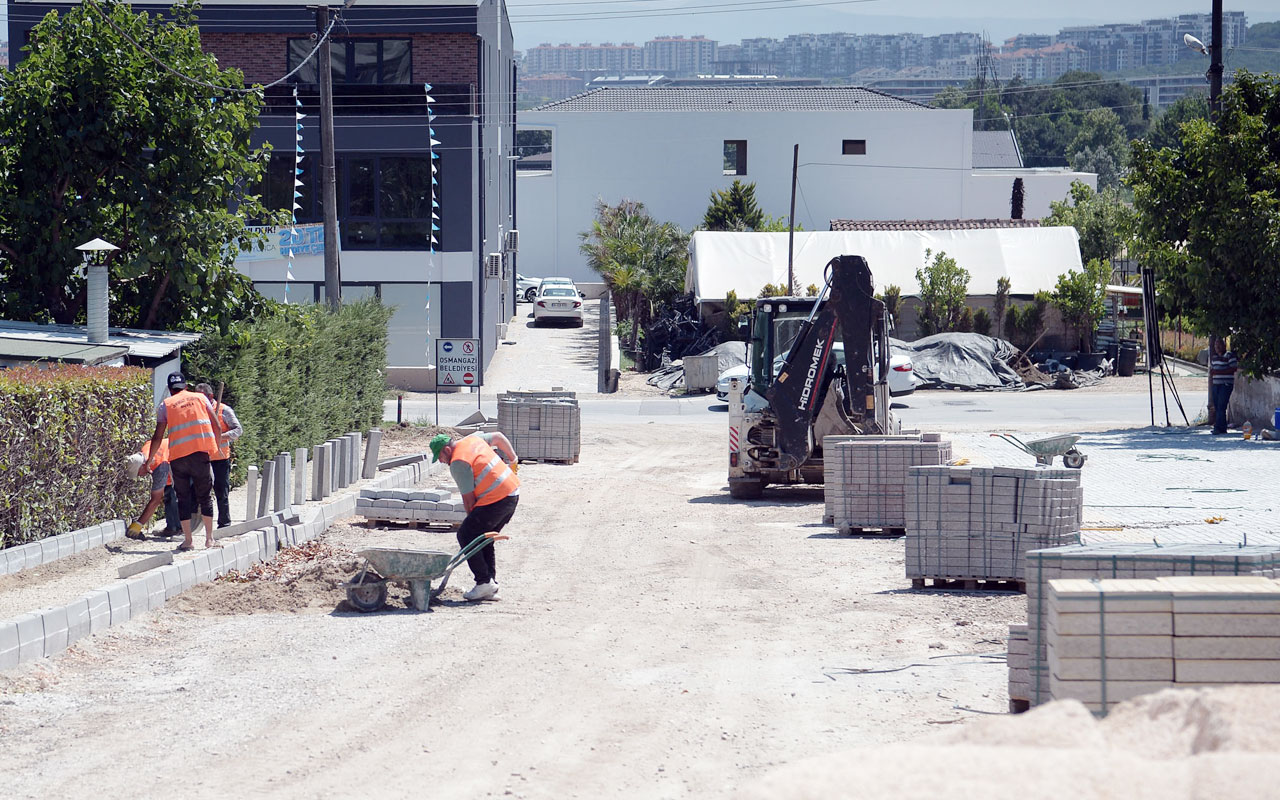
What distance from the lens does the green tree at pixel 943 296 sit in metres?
39.8

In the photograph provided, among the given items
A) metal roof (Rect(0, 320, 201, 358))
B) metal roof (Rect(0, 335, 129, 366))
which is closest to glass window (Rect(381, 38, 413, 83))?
metal roof (Rect(0, 320, 201, 358))

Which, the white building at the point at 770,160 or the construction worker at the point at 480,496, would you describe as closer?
the construction worker at the point at 480,496

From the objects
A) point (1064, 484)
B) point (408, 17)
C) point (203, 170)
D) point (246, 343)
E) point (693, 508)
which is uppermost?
point (408, 17)

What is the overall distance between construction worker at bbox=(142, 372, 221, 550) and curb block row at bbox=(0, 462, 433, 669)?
17.0 inches

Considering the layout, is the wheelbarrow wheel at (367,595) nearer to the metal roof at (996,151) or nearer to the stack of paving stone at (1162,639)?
the stack of paving stone at (1162,639)

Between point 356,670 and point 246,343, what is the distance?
8985mm

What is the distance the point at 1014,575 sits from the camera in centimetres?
1142

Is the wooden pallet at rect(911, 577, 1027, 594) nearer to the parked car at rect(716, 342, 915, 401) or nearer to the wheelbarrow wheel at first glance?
the wheelbarrow wheel

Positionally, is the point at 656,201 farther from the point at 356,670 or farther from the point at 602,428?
the point at 356,670

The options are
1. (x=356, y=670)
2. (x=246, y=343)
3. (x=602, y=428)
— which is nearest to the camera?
(x=356, y=670)

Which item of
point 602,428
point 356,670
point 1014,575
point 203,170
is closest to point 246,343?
point 203,170

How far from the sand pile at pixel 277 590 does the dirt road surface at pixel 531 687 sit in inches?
5.2

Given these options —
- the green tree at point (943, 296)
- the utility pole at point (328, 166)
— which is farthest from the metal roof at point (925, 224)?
the utility pole at point (328, 166)

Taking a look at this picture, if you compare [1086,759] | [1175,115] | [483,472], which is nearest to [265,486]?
[483,472]
